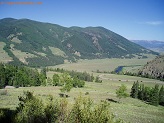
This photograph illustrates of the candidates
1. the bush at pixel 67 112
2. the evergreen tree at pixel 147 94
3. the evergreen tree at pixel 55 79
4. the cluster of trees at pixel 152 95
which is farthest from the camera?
the evergreen tree at pixel 55 79

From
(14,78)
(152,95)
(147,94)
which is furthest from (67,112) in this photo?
(14,78)

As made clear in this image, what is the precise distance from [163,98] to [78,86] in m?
71.7

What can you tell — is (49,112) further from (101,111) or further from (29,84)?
(29,84)

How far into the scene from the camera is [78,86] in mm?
172000

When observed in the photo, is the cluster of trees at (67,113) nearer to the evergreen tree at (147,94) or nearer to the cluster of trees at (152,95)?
the cluster of trees at (152,95)

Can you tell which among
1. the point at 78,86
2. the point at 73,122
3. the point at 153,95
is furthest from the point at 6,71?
the point at 73,122

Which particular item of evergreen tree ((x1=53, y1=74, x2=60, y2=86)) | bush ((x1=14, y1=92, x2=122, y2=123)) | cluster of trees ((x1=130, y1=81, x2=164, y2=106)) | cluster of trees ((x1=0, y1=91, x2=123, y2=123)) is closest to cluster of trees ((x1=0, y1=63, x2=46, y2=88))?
evergreen tree ((x1=53, y1=74, x2=60, y2=86))

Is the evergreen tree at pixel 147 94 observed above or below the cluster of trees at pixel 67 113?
below

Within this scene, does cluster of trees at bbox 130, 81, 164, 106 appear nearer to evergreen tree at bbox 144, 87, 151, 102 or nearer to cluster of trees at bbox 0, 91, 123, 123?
evergreen tree at bbox 144, 87, 151, 102

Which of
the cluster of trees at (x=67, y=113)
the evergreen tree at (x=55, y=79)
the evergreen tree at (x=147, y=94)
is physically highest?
the cluster of trees at (x=67, y=113)

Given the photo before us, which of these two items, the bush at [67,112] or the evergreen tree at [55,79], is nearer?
the bush at [67,112]

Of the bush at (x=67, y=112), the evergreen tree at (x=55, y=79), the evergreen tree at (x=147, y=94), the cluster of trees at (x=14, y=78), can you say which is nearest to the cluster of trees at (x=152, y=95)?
the evergreen tree at (x=147, y=94)

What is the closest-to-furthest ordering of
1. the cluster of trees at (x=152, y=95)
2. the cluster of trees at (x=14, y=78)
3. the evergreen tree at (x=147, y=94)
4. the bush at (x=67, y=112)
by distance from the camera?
the bush at (x=67, y=112)
the cluster of trees at (x=152, y=95)
the evergreen tree at (x=147, y=94)
the cluster of trees at (x=14, y=78)

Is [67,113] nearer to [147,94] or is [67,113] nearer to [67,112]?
[67,112]
